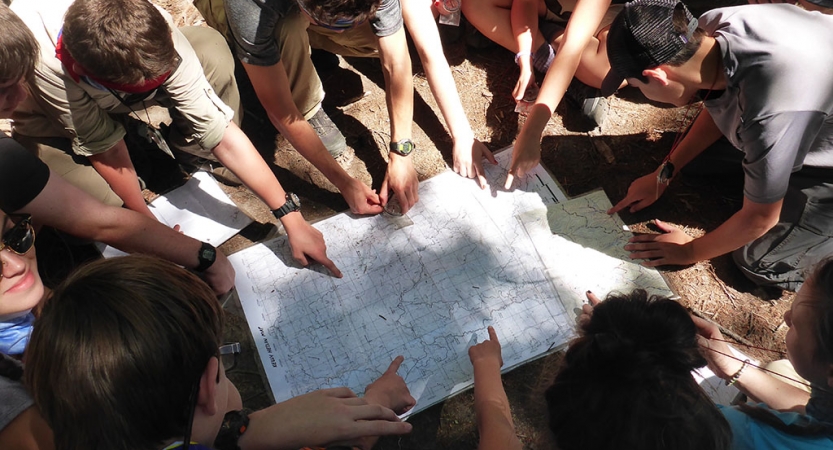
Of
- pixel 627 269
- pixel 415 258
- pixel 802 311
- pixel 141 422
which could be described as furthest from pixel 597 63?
pixel 141 422

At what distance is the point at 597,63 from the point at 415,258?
1192 millimetres

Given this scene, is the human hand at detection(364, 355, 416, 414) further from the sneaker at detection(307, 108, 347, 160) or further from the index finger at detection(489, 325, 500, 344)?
the sneaker at detection(307, 108, 347, 160)

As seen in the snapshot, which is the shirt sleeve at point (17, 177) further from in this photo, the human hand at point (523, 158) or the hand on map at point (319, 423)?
the human hand at point (523, 158)

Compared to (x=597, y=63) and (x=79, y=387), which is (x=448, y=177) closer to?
(x=597, y=63)

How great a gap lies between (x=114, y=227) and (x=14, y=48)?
1.79 ft

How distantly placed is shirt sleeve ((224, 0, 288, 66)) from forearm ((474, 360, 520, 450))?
1.22 meters

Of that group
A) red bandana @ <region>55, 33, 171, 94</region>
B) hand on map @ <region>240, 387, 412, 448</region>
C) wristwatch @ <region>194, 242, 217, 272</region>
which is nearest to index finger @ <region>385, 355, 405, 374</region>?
hand on map @ <region>240, 387, 412, 448</region>

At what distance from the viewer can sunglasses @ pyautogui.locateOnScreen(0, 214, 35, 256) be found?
4.43 ft

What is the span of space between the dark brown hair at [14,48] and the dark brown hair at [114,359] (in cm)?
75

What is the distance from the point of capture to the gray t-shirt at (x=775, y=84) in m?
1.42

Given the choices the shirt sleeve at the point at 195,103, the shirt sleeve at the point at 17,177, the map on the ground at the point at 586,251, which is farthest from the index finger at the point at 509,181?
the shirt sleeve at the point at 17,177

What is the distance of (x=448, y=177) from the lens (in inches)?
81.7

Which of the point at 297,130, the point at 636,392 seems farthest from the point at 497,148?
the point at 636,392

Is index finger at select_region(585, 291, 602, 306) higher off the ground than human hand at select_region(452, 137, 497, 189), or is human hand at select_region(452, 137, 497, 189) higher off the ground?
human hand at select_region(452, 137, 497, 189)
